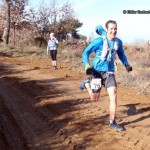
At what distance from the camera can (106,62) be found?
7.44 meters

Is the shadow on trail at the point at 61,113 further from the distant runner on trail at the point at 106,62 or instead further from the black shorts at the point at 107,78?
the black shorts at the point at 107,78

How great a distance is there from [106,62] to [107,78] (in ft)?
0.99

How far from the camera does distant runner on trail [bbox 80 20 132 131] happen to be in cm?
726

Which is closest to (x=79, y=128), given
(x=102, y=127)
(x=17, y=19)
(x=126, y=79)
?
(x=102, y=127)

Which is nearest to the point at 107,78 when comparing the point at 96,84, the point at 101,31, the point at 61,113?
the point at 96,84

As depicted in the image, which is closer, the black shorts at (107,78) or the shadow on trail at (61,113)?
the shadow on trail at (61,113)

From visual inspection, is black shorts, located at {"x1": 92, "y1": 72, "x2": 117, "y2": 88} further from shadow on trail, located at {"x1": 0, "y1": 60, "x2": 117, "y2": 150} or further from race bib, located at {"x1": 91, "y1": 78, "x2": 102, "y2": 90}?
shadow on trail, located at {"x1": 0, "y1": 60, "x2": 117, "y2": 150}

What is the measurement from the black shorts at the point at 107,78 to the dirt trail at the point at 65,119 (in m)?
0.83

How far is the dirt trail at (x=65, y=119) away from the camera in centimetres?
666

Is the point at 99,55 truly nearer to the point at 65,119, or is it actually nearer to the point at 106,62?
the point at 106,62

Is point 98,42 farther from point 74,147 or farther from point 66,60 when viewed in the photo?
point 66,60

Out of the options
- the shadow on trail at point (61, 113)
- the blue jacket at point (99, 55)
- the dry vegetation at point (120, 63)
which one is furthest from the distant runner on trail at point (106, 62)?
the dry vegetation at point (120, 63)

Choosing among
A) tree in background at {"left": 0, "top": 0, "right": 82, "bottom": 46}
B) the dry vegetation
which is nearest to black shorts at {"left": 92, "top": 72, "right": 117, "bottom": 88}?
the dry vegetation

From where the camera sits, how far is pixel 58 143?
6.67 m
